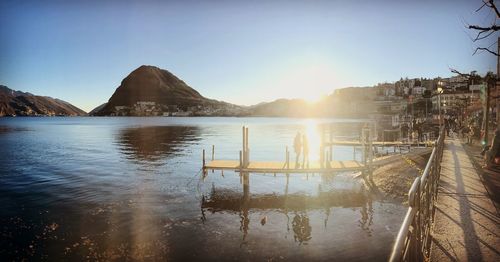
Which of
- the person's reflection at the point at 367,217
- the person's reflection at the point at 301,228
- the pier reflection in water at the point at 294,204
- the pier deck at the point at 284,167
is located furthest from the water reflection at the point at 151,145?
the person's reflection at the point at 367,217

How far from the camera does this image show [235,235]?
17.4m

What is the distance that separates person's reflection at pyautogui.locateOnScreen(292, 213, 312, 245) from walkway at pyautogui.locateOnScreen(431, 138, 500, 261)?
6613 mm

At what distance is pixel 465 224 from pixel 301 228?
386 inches

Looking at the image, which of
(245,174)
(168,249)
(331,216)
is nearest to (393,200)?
(331,216)

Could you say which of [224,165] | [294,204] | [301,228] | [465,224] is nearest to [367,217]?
[301,228]

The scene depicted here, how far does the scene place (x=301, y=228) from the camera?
1844 centimetres

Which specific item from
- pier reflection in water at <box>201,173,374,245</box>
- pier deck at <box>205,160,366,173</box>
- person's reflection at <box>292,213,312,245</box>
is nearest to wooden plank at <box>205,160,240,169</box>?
pier deck at <box>205,160,366,173</box>

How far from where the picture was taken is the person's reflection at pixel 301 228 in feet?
55.1

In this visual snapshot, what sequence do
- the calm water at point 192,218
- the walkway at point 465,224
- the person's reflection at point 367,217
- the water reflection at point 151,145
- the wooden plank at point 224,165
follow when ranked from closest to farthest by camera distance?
the walkway at point 465,224
the calm water at point 192,218
the person's reflection at point 367,217
the wooden plank at point 224,165
the water reflection at point 151,145

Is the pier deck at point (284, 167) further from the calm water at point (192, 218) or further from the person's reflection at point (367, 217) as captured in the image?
the person's reflection at point (367, 217)

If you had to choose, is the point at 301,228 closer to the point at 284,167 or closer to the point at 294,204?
the point at 294,204

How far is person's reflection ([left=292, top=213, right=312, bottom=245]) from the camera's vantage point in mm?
16788

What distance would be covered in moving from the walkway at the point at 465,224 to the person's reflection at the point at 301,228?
21.7 ft

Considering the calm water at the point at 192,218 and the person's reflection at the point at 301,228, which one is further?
the person's reflection at the point at 301,228
